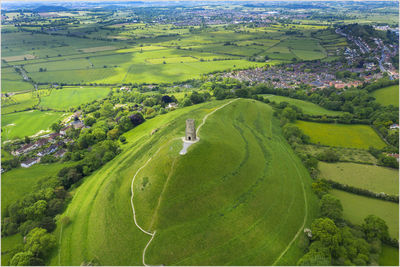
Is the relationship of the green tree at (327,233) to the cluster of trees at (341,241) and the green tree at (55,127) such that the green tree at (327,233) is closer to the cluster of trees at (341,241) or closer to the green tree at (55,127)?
the cluster of trees at (341,241)

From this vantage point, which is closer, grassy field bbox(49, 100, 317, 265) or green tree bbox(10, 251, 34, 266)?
green tree bbox(10, 251, 34, 266)

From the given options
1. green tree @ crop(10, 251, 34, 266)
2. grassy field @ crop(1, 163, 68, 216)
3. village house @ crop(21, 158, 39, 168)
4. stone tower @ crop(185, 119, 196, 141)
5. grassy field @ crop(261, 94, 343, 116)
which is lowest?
grassy field @ crop(1, 163, 68, 216)

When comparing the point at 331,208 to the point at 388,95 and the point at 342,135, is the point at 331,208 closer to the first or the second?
the point at 342,135

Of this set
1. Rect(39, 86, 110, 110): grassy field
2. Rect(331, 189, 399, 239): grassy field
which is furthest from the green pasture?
Rect(331, 189, 399, 239): grassy field

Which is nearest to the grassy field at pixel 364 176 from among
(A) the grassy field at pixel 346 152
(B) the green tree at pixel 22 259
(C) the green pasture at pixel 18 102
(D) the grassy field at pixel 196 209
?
(A) the grassy field at pixel 346 152

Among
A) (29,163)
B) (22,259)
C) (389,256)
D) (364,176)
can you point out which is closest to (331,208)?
(389,256)

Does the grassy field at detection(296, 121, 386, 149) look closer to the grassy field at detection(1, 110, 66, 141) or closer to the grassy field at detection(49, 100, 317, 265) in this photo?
the grassy field at detection(49, 100, 317, 265)
